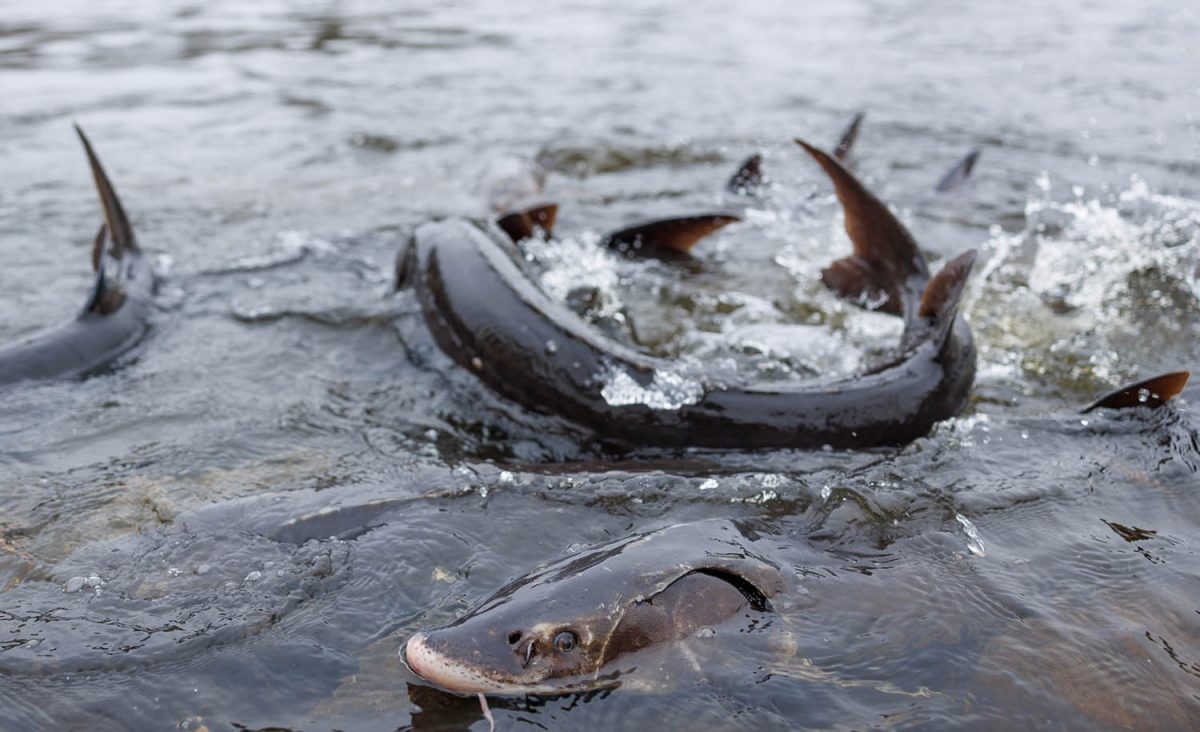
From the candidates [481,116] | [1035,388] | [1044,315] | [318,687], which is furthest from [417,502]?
[481,116]

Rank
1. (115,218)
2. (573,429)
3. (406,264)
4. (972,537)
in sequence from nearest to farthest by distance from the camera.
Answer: (972,537) < (573,429) < (115,218) < (406,264)

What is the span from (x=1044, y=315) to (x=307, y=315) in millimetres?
3487

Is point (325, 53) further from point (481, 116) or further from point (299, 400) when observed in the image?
point (299, 400)

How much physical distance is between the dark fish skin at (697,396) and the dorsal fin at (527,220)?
3.81ft

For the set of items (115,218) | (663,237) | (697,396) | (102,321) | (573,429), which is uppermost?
(115,218)

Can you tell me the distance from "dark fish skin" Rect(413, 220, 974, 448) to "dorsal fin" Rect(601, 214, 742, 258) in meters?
1.20

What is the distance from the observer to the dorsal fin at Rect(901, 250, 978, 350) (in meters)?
3.55

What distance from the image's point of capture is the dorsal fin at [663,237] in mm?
5023

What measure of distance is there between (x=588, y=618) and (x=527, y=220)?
3.35 meters

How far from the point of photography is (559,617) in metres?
2.15

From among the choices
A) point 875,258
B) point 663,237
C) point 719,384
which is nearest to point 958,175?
point 663,237

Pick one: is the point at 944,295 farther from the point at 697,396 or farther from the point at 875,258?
the point at 697,396

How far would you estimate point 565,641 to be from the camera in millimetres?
2135

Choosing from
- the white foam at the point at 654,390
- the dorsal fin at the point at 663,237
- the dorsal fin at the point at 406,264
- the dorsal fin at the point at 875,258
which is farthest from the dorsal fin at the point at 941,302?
the dorsal fin at the point at 406,264
